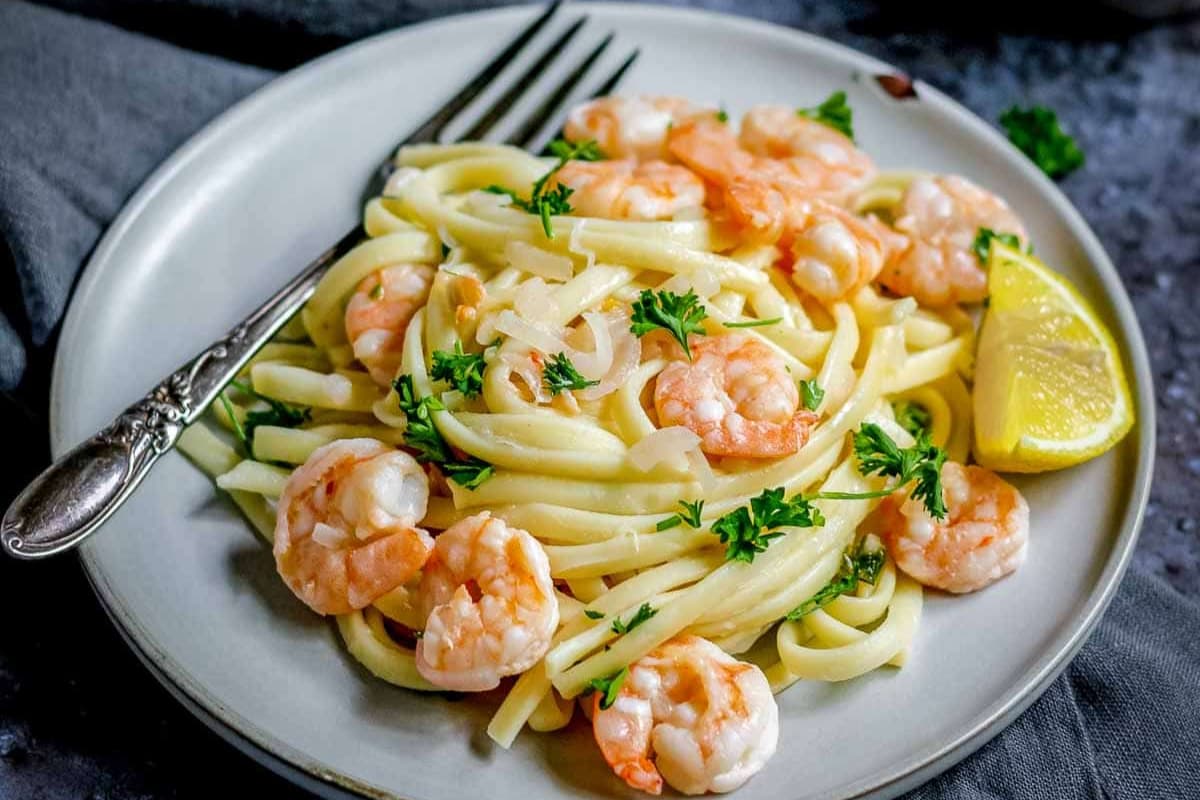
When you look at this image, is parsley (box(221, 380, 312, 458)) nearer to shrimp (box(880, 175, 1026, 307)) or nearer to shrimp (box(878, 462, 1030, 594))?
shrimp (box(878, 462, 1030, 594))

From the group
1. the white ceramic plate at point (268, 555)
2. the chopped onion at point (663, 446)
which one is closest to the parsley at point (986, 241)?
the white ceramic plate at point (268, 555)

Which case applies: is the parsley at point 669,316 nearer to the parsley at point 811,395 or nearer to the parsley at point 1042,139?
the parsley at point 811,395

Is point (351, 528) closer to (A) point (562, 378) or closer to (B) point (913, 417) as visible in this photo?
(A) point (562, 378)

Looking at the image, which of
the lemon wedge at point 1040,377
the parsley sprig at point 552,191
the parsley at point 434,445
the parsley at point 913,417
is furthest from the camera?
the parsley at point 913,417

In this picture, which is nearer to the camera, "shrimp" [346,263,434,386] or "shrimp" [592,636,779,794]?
"shrimp" [592,636,779,794]

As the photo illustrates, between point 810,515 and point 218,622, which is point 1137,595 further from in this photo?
point 218,622

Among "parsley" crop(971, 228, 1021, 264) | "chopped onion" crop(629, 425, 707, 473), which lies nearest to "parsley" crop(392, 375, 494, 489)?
"chopped onion" crop(629, 425, 707, 473)
